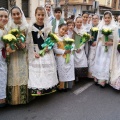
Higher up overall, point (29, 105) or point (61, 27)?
point (61, 27)

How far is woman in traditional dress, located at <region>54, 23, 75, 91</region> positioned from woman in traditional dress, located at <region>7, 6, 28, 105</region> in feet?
2.89

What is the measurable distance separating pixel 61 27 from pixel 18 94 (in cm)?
174

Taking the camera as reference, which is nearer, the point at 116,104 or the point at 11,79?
the point at 11,79

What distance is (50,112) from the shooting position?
156 inches

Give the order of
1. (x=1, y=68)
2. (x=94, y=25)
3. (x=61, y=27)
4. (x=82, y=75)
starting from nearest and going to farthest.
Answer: (x=1, y=68)
(x=61, y=27)
(x=82, y=75)
(x=94, y=25)

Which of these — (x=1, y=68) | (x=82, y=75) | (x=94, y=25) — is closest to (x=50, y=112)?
(x=1, y=68)

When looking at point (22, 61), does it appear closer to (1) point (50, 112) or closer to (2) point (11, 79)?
(2) point (11, 79)

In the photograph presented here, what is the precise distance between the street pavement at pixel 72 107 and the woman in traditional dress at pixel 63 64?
0.22 metres

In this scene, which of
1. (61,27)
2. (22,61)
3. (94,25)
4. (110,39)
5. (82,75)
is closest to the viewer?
(22,61)

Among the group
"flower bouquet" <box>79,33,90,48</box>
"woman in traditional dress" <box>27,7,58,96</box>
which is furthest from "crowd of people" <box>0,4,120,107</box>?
"flower bouquet" <box>79,33,90,48</box>

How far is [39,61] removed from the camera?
407cm

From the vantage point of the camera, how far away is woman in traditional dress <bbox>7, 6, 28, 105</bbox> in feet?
13.0

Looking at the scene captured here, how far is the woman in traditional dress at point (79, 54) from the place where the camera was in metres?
5.29

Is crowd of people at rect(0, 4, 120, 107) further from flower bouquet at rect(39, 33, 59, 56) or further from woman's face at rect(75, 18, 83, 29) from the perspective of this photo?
woman's face at rect(75, 18, 83, 29)
